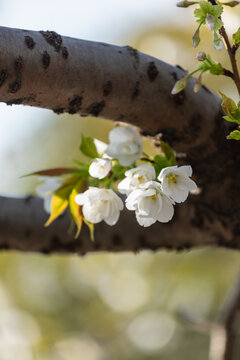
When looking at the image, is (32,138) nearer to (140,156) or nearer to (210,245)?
(210,245)

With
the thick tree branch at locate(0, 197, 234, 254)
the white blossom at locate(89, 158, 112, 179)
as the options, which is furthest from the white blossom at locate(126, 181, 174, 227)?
the thick tree branch at locate(0, 197, 234, 254)

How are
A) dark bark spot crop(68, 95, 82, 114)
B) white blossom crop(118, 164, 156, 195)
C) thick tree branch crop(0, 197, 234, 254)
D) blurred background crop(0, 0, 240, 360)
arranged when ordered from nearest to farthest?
white blossom crop(118, 164, 156, 195) < dark bark spot crop(68, 95, 82, 114) < thick tree branch crop(0, 197, 234, 254) < blurred background crop(0, 0, 240, 360)

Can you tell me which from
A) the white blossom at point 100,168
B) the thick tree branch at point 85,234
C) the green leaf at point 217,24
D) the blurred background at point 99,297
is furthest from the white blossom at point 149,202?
the blurred background at point 99,297

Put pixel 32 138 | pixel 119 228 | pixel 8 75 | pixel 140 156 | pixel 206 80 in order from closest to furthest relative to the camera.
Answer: pixel 8 75, pixel 140 156, pixel 119 228, pixel 206 80, pixel 32 138

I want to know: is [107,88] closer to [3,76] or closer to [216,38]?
[3,76]

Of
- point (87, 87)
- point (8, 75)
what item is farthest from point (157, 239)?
point (8, 75)

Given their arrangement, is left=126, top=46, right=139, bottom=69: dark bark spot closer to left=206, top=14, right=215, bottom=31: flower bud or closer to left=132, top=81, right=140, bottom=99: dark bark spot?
left=132, top=81, right=140, bottom=99: dark bark spot

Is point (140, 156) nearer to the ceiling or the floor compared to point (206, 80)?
nearer to the ceiling

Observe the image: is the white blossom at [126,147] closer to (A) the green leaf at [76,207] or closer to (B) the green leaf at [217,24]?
(A) the green leaf at [76,207]

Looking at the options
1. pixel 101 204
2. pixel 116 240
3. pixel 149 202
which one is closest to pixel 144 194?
pixel 149 202
